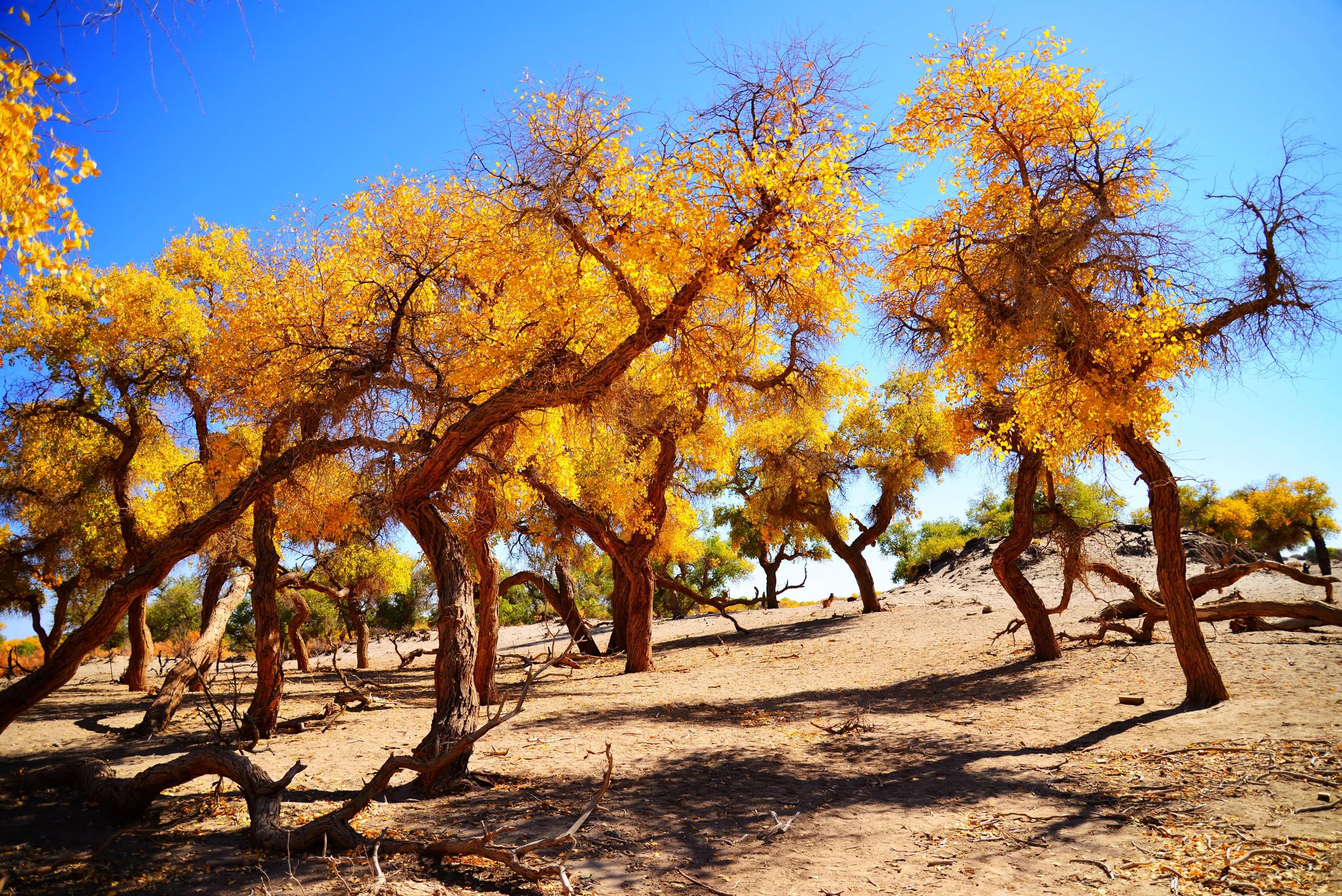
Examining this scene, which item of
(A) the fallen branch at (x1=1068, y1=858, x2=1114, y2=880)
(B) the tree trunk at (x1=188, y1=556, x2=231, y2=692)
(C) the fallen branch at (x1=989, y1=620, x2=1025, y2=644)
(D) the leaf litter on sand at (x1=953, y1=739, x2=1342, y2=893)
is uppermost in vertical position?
(B) the tree trunk at (x1=188, y1=556, x2=231, y2=692)

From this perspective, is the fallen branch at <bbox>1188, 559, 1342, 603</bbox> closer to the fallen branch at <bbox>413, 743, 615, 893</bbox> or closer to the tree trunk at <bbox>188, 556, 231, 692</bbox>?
the fallen branch at <bbox>413, 743, 615, 893</bbox>

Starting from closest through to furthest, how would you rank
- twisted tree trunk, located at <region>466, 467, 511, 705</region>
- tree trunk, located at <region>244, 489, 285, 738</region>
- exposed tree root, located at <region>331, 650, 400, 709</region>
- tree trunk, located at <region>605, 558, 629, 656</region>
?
tree trunk, located at <region>244, 489, 285, 738</region>, twisted tree trunk, located at <region>466, 467, 511, 705</region>, exposed tree root, located at <region>331, 650, 400, 709</region>, tree trunk, located at <region>605, 558, 629, 656</region>

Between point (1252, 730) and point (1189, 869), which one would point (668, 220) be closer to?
point (1189, 869)

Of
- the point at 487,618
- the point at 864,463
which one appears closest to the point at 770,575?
the point at 864,463

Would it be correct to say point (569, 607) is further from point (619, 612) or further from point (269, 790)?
point (269, 790)

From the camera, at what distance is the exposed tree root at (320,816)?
196 inches

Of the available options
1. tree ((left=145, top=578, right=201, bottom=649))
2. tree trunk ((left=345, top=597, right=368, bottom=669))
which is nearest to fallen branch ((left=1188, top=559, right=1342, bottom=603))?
tree trunk ((left=345, top=597, right=368, bottom=669))

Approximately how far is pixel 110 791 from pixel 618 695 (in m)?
7.63

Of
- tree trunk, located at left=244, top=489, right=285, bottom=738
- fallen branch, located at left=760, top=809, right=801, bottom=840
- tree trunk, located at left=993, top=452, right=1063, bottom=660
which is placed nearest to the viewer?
fallen branch, located at left=760, top=809, right=801, bottom=840

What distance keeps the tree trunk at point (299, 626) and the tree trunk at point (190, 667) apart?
1813 mm

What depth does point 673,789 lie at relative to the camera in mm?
7195

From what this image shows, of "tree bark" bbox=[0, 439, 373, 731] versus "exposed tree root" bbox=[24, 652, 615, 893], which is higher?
"tree bark" bbox=[0, 439, 373, 731]

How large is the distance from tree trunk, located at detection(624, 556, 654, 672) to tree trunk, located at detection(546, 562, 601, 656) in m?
1.02

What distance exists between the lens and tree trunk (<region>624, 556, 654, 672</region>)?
53.0 ft
